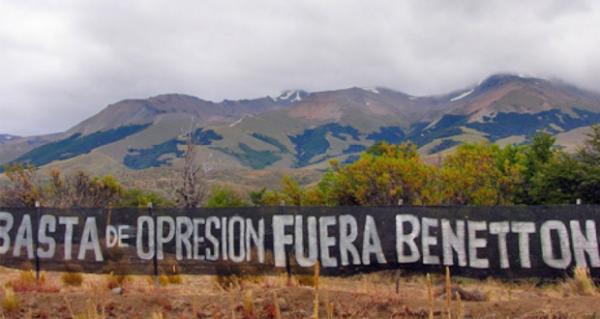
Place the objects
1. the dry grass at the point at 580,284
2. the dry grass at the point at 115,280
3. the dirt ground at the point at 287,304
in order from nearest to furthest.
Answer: the dirt ground at the point at 287,304 < the dry grass at the point at 580,284 < the dry grass at the point at 115,280

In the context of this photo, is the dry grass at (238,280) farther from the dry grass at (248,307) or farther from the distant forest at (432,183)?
the distant forest at (432,183)

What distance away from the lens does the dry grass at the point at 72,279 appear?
13258 mm

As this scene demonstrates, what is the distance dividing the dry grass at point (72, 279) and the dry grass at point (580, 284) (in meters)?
9.94

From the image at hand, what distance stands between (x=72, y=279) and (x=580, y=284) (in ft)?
33.9

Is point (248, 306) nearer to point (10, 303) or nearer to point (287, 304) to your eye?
point (287, 304)

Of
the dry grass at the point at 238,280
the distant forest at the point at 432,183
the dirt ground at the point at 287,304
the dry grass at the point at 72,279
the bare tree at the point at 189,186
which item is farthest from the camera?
the bare tree at the point at 189,186

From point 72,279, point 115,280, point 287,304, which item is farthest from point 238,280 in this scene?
point 72,279

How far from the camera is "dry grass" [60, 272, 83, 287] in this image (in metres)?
13.3

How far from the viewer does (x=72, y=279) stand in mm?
13375

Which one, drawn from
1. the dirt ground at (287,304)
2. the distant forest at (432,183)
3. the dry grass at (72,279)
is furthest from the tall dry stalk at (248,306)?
the distant forest at (432,183)

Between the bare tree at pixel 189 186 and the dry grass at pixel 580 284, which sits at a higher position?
the bare tree at pixel 189 186

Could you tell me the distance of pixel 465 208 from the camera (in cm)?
1299

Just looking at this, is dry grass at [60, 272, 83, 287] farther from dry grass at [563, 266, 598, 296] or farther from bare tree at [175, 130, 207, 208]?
bare tree at [175, 130, 207, 208]

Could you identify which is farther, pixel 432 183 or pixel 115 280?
pixel 432 183
